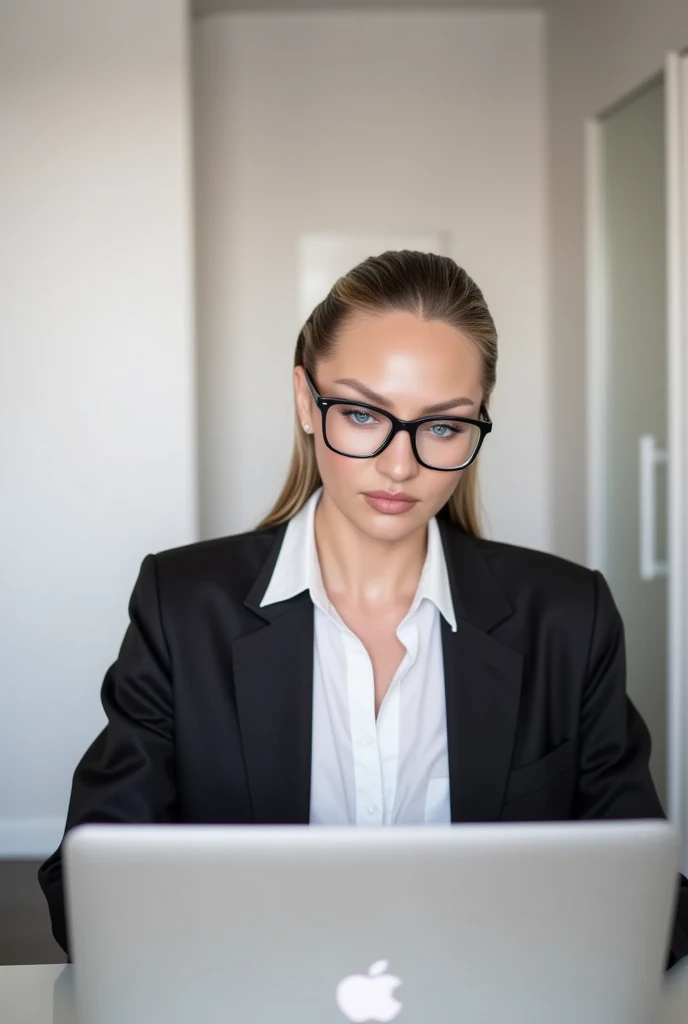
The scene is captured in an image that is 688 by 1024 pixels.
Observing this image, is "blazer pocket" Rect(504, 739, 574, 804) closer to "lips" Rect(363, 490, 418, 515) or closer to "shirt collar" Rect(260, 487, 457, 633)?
"shirt collar" Rect(260, 487, 457, 633)

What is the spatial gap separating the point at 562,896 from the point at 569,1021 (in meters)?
0.12

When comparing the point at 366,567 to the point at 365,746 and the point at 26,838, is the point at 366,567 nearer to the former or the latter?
the point at 365,746

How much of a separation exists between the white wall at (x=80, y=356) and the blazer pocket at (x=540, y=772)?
2.56 metres

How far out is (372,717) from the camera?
62.8 inches

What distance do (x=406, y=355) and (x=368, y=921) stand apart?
91 centimetres

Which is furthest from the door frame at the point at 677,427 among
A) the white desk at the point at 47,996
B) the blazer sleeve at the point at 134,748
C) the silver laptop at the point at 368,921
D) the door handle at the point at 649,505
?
the silver laptop at the point at 368,921

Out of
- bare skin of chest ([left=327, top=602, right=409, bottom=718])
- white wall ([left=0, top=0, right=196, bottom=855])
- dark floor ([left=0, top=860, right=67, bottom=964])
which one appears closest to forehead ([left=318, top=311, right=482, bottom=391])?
bare skin of chest ([left=327, top=602, right=409, bottom=718])

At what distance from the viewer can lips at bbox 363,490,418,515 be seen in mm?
1572

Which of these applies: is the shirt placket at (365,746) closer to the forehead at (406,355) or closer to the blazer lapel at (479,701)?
the blazer lapel at (479,701)

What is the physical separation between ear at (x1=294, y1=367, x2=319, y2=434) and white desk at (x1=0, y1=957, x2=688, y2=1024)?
2.95 feet

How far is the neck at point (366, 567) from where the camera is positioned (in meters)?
1.75

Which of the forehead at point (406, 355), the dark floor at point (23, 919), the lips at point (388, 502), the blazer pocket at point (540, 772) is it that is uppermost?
the forehead at point (406, 355)

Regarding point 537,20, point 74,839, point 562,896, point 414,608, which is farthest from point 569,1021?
point 537,20

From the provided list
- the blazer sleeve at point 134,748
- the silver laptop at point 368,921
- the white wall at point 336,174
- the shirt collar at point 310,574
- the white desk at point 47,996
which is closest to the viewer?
the silver laptop at point 368,921
